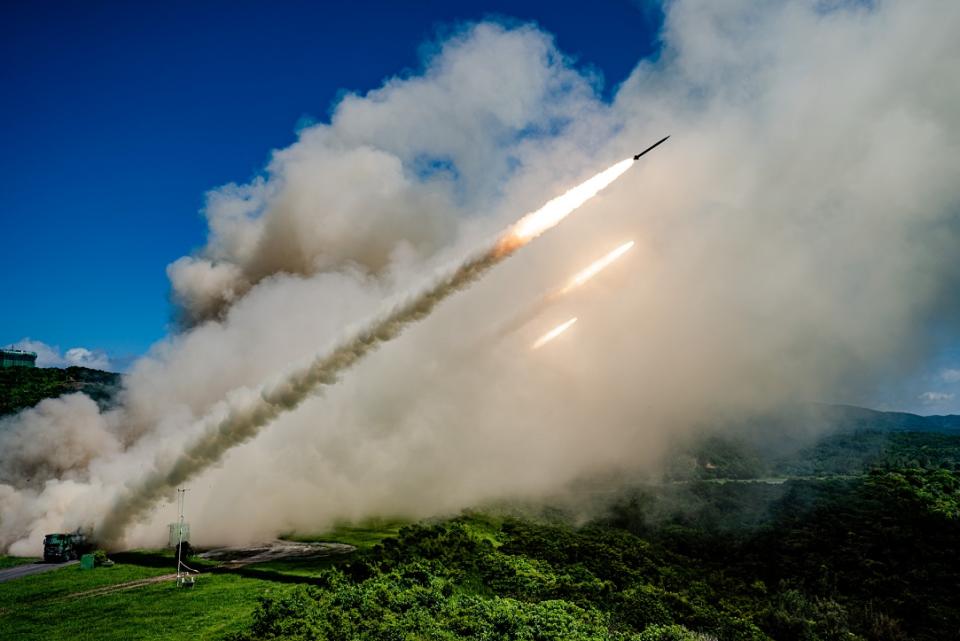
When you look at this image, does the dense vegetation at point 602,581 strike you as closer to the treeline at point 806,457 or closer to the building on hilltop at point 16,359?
the treeline at point 806,457

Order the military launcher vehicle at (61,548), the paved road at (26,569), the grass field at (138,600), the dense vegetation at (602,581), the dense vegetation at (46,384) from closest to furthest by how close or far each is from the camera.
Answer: the grass field at (138,600) → the dense vegetation at (602,581) → the paved road at (26,569) → the military launcher vehicle at (61,548) → the dense vegetation at (46,384)

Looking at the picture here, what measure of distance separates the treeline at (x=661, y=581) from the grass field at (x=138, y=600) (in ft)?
9.30

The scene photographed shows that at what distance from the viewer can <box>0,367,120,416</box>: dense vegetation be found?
10162 cm

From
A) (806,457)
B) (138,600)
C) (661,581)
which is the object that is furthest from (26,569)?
(806,457)

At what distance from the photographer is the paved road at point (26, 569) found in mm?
45597

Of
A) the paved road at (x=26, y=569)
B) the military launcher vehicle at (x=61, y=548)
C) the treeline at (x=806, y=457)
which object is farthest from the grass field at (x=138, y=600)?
the treeline at (x=806, y=457)

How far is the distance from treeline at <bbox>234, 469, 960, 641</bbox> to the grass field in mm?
2834

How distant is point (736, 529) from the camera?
7006 centimetres

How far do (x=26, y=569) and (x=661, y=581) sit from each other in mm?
51822

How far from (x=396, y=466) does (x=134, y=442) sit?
35.1m

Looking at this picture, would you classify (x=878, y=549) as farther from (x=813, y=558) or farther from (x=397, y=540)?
(x=397, y=540)

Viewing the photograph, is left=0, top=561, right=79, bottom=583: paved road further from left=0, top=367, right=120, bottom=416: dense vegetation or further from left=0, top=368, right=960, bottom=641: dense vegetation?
left=0, top=367, right=120, bottom=416: dense vegetation

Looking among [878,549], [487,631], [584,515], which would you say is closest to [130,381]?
[584,515]

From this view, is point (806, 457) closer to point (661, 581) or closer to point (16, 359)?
point (661, 581)
